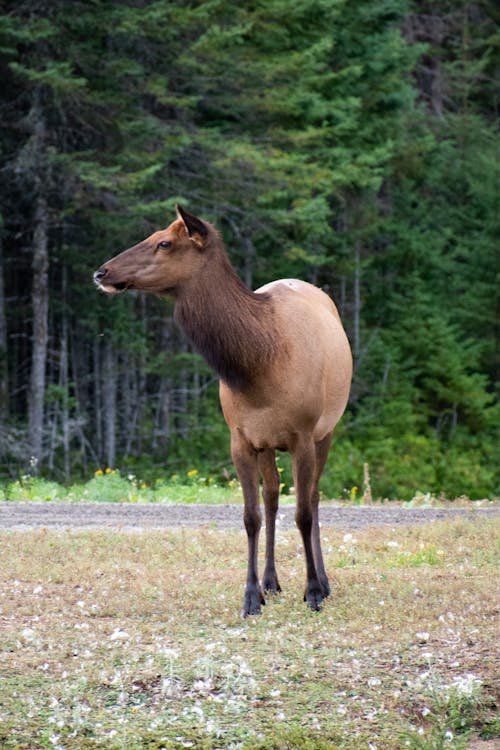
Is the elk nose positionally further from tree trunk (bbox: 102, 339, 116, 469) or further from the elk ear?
tree trunk (bbox: 102, 339, 116, 469)

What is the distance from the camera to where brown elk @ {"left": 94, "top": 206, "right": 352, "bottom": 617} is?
800cm

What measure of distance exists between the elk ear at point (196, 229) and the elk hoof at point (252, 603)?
7.42 feet

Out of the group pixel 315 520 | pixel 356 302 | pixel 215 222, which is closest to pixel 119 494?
pixel 315 520

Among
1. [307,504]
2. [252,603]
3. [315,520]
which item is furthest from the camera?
[315,520]

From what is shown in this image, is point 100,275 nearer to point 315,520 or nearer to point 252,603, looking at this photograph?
point 252,603

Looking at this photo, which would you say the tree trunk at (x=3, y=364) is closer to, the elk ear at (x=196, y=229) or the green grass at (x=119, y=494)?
the green grass at (x=119, y=494)

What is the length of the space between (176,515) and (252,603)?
181 inches

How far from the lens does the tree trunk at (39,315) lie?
952 inches

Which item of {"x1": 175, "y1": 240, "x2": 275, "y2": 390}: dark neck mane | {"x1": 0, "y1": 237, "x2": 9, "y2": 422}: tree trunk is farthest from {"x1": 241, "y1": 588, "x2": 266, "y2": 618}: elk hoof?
{"x1": 0, "y1": 237, "x2": 9, "y2": 422}: tree trunk

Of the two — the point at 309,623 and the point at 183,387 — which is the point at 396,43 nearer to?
the point at 183,387

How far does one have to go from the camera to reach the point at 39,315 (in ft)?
80.5

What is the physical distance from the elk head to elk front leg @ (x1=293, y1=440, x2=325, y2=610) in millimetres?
1329

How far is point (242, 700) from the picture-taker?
634 cm

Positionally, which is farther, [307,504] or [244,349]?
[307,504]
